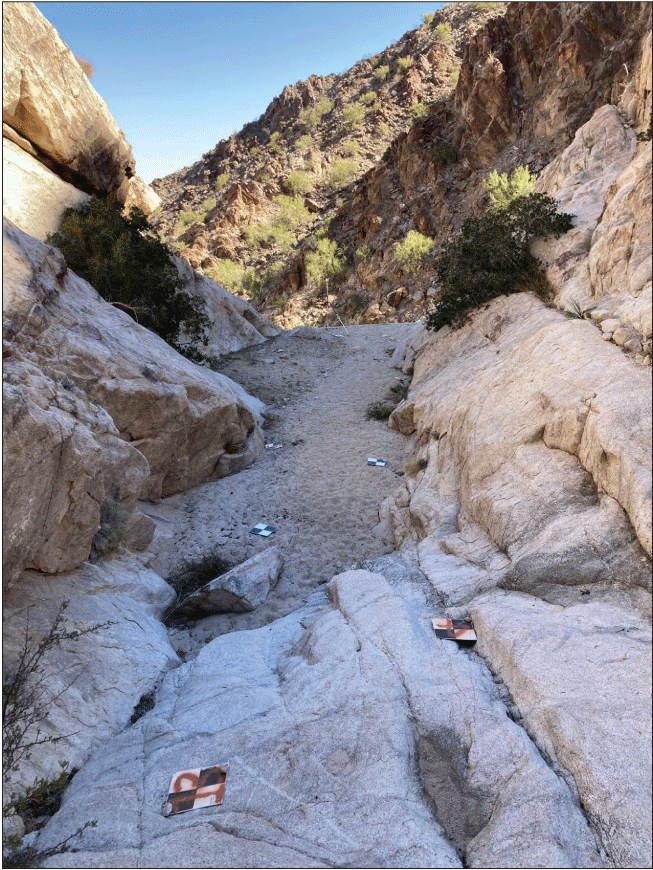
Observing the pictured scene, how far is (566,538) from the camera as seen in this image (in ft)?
13.6

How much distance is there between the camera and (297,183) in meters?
43.5

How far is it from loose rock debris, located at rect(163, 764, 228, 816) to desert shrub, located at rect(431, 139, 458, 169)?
3858 centimetres

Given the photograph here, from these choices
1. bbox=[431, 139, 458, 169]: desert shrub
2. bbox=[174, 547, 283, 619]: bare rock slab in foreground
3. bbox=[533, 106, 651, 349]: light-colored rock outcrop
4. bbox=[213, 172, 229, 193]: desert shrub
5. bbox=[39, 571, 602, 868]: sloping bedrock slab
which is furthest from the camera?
bbox=[213, 172, 229, 193]: desert shrub

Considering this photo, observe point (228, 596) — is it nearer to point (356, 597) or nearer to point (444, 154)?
point (356, 597)

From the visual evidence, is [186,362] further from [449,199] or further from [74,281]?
[449,199]

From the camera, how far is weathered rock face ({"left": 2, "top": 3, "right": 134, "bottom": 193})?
10.7 m

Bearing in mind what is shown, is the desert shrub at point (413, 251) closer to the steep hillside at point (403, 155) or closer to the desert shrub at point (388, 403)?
the steep hillside at point (403, 155)

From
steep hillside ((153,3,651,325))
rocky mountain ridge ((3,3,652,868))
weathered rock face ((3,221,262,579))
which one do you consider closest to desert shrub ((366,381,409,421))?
rocky mountain ridge ((3,3,652,868))

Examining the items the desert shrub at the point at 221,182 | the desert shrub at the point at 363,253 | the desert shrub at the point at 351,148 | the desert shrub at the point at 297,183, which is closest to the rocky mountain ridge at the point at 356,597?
the desert shrub at the point at 363,253

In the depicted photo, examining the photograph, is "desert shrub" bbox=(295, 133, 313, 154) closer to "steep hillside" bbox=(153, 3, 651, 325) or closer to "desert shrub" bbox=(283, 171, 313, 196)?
"steep hillside" bbox=(153, 3, 651, 325)

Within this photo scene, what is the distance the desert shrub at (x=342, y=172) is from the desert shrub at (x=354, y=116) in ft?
22.6

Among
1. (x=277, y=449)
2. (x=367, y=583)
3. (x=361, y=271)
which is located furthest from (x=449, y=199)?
(x=367, y=583)

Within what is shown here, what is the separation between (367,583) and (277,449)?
6.22m

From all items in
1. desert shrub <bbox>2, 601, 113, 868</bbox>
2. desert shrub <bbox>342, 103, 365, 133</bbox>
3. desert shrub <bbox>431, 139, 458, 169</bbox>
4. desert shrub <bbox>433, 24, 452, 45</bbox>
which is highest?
desert shrub <bbox>433, 24, 452, 45</bbox>
